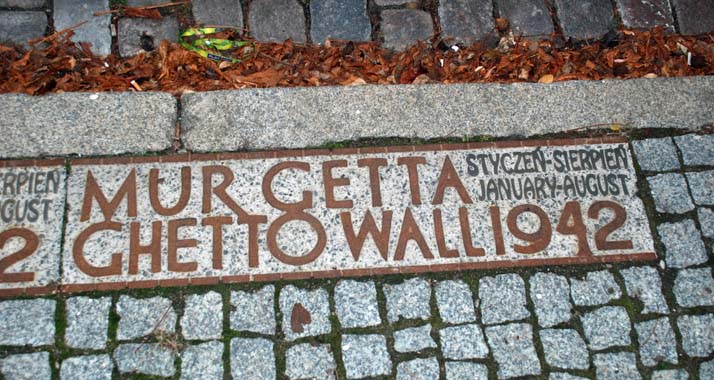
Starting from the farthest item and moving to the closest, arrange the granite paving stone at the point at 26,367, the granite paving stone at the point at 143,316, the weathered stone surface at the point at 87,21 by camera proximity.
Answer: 1. the weathered stone surface at the point at 87,21
2. the granite paving stone at the point at 143,316
3. the granite paving stone at the point at 26,367

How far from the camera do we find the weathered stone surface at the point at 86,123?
3.15 metres

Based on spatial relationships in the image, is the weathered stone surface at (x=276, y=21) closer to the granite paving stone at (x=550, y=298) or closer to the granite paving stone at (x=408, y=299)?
the granite paving stone at (x=408, y=299)

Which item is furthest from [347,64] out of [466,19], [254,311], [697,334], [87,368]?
[697,334]

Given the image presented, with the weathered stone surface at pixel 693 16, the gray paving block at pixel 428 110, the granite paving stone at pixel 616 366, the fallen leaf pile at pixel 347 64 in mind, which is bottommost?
the granite paving stone at pixel 616 366

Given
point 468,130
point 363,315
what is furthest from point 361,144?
point 363,315

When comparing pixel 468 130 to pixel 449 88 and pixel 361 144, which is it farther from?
pixel 361 144

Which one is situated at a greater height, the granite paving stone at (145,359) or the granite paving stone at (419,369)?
the granite paving stone at (145,359)

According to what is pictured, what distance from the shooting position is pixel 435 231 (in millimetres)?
3096

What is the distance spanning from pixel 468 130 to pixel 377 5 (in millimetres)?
1031

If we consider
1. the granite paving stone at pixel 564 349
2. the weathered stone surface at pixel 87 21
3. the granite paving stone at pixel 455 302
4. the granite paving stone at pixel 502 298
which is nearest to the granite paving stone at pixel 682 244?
the granite paving stone at pixel 564 349

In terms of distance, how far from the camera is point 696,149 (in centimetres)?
334

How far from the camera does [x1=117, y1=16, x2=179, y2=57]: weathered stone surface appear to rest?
11.4 ft

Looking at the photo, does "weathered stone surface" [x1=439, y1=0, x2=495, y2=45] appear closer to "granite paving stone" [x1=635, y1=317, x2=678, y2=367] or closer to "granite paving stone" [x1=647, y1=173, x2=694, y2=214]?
"granite paving stone" [x1=647, y1=173, x2=694, y2=214]

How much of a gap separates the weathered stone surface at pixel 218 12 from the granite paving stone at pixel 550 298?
225 centimetres
